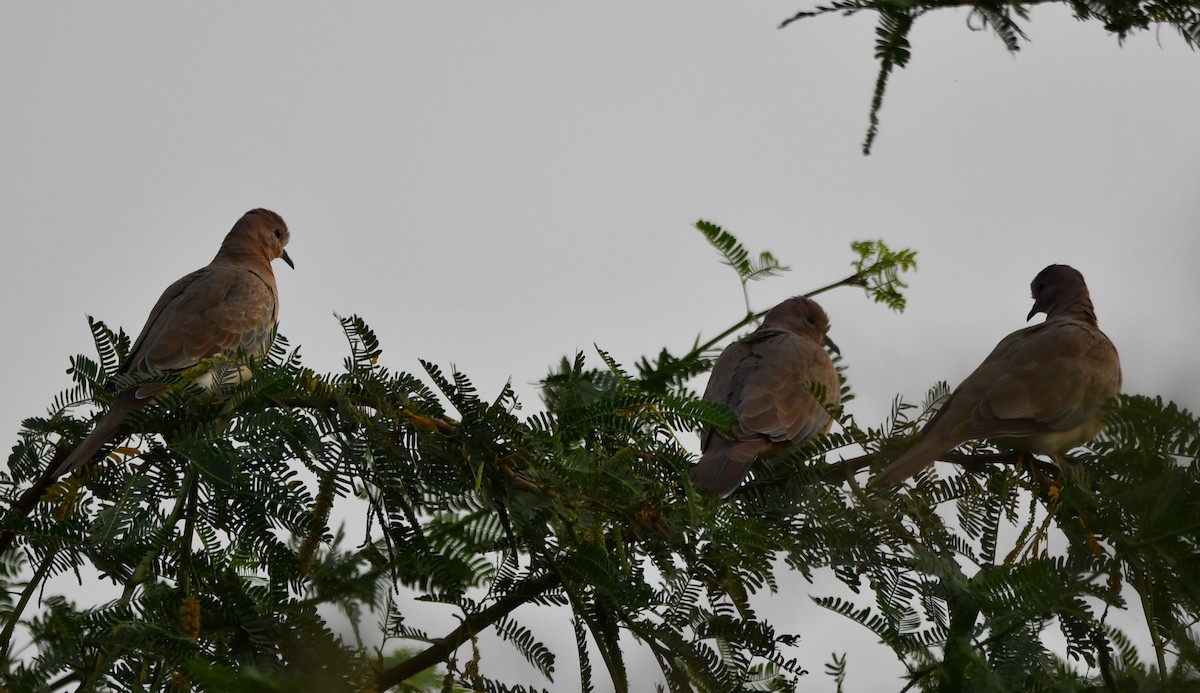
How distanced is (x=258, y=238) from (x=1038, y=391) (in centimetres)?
457

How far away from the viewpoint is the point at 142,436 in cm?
319

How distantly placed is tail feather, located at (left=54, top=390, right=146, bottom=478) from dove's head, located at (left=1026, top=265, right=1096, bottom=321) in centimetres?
462

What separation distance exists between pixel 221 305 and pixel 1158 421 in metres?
5.11

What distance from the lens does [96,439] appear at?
3.23 m

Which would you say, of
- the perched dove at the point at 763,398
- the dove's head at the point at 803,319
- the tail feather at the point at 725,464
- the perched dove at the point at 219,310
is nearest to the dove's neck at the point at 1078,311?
the dove's head at the point at 803,319

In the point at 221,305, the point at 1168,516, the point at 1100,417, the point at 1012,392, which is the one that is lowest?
the point at 1168,516

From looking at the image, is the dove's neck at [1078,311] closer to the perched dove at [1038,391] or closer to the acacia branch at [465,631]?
the perched dove at [1038,391]

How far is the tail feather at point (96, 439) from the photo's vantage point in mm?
3150

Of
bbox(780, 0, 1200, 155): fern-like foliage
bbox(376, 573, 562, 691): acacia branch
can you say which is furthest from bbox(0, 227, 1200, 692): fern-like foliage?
bbox(780, 0, 1200, 155): fern-like foliage

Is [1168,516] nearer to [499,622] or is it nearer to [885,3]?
[885,3]

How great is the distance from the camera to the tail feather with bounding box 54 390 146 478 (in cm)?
315

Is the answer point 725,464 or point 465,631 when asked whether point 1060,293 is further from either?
point 465,631

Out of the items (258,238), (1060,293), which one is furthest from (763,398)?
(258,238)

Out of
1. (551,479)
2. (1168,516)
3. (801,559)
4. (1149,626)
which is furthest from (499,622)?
(1168,516)
